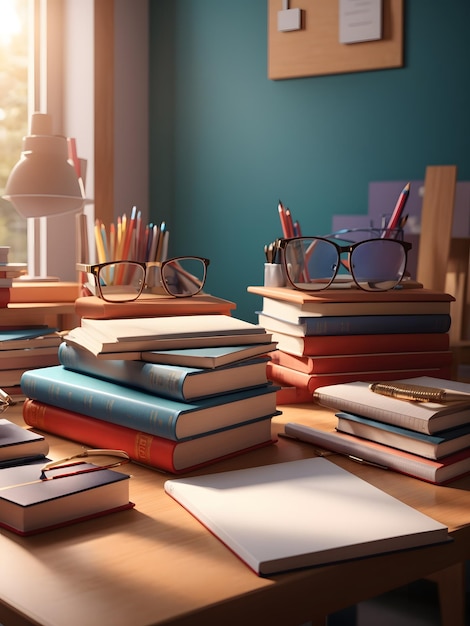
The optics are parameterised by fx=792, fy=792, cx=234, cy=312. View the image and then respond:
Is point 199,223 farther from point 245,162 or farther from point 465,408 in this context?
point 465,408

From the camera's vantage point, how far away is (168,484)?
80cm

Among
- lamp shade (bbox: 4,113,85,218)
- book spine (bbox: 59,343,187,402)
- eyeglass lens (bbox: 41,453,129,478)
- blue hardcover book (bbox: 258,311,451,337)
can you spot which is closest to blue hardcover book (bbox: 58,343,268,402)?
book spine (bbox: 59,343,187,402)

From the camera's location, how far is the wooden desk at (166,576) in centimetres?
55

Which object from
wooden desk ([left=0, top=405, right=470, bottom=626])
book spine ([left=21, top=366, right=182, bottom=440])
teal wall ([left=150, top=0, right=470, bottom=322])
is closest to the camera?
wooden desk ([left=0, top=405, right=470, bottom=626])

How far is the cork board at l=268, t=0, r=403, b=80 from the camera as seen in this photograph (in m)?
1.82

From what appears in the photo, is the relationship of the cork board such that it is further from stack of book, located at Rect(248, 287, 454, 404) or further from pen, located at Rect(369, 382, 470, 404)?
pen, located at Rect(369, 382, 470, 404)

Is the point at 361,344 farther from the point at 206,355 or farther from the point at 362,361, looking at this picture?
the point at 206,355

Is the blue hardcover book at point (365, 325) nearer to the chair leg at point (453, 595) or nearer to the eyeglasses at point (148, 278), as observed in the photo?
the eyeglasses at point (148, 278)

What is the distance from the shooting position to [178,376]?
0.86m

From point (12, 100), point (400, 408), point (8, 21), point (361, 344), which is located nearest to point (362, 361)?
point (361, 344)

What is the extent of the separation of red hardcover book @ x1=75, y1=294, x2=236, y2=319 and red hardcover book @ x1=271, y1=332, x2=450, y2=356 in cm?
12

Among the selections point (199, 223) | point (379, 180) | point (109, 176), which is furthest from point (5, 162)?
point (379, 180)

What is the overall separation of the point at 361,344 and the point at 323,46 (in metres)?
1.02

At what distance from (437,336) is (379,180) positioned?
0.73 meters
